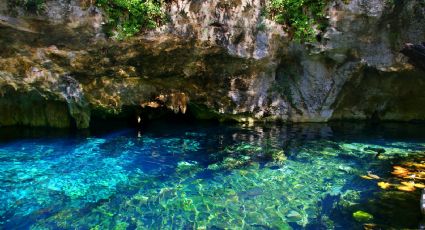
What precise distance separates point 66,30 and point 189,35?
4466 millimetres

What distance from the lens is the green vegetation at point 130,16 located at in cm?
1241

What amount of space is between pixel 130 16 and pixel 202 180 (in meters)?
7.13

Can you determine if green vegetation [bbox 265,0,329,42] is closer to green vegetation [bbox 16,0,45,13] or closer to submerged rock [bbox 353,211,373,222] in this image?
green vegetation [bbox 16,0,45,13]

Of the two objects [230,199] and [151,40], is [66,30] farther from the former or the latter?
[230,199]

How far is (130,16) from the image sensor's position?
1281 cm

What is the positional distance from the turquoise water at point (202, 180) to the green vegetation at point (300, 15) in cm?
420

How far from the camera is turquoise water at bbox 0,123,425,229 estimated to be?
705 cm

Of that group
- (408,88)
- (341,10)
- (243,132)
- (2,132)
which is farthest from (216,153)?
(408,88)

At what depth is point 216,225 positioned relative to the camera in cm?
679

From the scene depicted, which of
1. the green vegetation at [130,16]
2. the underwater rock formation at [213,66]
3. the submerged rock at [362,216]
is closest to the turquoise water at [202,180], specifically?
the submerged rock at [362,216]

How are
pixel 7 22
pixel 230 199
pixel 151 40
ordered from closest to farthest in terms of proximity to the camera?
pixel 230 199 → pixel 7 22 → pixel 151 40

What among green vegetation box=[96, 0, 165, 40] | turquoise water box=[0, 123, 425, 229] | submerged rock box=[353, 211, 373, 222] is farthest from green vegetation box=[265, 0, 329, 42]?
submerged rock box=[353, 211, 373, 222]

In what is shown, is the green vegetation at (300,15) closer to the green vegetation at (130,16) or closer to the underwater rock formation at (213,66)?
the underwater rock formation at (213,66)

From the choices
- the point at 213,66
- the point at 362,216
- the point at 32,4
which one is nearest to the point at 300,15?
the point at 213,66
